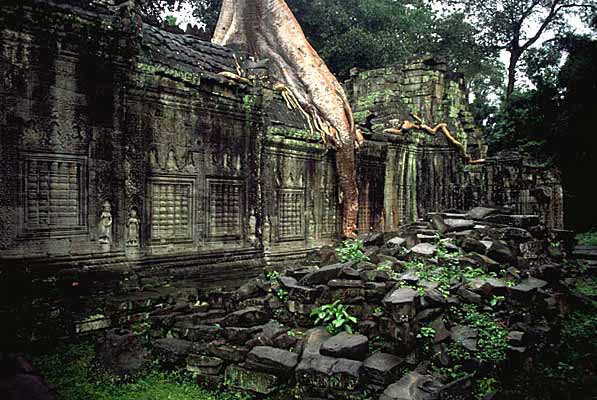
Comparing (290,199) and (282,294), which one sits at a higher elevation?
(290,199)

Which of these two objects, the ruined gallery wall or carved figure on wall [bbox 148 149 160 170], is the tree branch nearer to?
the ruined gallery wall

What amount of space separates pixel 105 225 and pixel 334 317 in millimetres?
3071

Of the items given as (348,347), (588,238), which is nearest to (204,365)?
(348,347)

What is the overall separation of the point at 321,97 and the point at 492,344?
769 cm

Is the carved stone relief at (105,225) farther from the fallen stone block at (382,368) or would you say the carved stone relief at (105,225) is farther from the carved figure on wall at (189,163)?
the fallen stone block at (382,368)

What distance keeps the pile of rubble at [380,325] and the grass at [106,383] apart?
0.15 metres

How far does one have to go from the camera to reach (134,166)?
6352 millimetres

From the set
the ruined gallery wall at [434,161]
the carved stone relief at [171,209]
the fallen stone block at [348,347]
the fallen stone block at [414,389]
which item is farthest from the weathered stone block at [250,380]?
the ruined gallery wall at [434,161]

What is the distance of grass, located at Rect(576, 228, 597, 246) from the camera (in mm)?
15367

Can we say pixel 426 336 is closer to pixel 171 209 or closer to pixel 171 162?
pixel 171 209

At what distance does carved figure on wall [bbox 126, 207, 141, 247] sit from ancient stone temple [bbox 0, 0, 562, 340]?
15 millimetres

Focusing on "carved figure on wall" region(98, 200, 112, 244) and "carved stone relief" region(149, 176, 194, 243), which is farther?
"carved stone relief" region(149, 176, 194, 243)

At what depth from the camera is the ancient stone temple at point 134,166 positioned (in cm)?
529

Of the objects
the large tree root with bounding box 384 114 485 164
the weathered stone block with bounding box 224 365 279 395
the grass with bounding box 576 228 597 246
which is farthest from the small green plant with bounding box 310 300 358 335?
the grass with bounding box 576 228 597 246
